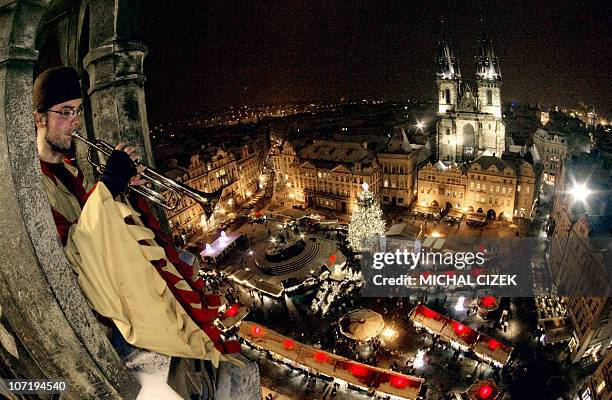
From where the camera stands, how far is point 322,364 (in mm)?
20359

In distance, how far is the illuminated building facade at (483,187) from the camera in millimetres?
40125

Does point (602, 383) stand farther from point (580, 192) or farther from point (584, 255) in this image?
point (580, 192)

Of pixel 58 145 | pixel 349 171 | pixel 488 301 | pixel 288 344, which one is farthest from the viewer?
pixel 349 171

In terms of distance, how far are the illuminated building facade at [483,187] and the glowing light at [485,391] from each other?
2785 centimetres

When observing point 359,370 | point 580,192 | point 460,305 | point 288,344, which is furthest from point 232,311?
point 580,192

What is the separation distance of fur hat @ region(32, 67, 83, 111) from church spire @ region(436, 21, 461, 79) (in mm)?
54362

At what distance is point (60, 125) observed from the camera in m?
3.27

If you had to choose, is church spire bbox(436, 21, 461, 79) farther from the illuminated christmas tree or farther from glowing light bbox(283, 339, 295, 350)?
glowing light bbox(283, 339, 295, 350)

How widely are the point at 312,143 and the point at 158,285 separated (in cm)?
4890

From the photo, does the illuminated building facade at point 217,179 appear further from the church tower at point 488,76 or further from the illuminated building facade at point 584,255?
the church tower at point 488,76

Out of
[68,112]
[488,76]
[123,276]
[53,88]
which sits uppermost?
[488,76]

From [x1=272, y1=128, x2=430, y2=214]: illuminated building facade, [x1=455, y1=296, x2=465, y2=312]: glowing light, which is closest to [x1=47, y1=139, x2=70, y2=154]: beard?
[x1=455, y1=296, x2=465, y2=312]: glowing light

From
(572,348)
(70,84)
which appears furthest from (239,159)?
(70,84)

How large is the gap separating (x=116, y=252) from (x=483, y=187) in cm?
4529
